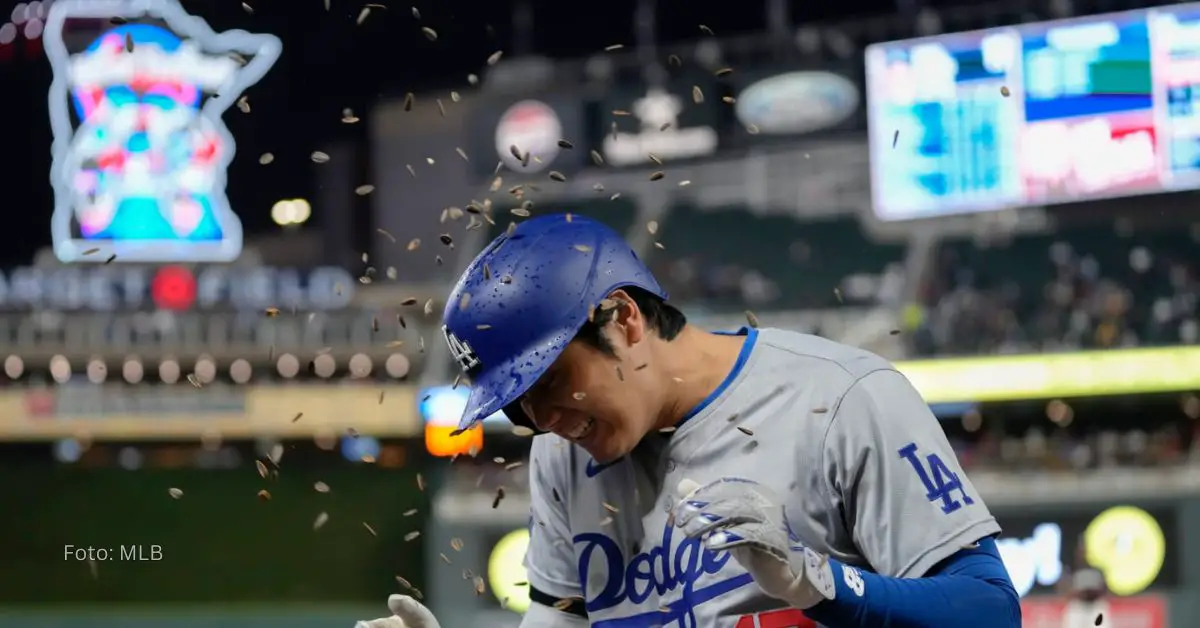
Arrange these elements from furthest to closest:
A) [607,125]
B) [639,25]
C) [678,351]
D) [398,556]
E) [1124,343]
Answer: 1. [639,25]
2. [398,556]
3. [607,125]
4. [1124,343]
5. [678,351]

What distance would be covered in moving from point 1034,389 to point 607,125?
5.37 meters

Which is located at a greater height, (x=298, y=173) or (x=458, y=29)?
(x=458, y=29)

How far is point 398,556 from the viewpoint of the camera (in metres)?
16.7

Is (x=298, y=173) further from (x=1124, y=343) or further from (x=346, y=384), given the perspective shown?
(x=1124, y=343)

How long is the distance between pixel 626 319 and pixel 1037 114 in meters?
12.5

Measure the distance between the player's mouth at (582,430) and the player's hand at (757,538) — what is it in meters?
0.30

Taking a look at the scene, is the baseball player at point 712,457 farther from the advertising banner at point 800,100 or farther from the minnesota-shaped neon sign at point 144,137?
the minnesota-shaped neon sign at point 144,137

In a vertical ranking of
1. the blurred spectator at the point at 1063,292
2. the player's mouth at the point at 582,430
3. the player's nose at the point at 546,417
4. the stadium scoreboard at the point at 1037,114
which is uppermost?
the player's nose at the point at 546,417

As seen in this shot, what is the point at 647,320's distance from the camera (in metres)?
2.33

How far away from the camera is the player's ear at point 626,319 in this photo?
7.43 ft

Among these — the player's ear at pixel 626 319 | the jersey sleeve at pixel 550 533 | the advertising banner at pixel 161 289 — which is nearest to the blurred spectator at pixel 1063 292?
the advertising banner at pixel 161 289

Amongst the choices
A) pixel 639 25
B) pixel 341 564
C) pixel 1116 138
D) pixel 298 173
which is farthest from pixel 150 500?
pixel 1116 138

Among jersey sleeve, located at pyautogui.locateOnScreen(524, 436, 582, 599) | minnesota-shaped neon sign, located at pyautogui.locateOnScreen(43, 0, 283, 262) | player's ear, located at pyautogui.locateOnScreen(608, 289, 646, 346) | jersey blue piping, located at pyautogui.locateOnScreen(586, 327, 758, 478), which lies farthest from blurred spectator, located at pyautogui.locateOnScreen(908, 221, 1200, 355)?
player's ear, located at pyautogui.locateOnScreen(608, 289, 646, 346)

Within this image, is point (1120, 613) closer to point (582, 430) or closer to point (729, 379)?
point (729, 379)
